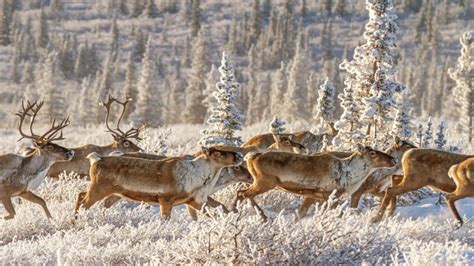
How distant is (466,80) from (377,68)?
25350mm

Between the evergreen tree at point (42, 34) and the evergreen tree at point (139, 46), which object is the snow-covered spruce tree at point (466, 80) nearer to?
the evergreen tree at point (139, 46)

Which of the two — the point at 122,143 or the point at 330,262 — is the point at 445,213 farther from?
the point at 122,143

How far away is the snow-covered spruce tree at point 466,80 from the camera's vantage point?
39444mm

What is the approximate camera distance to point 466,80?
41094mm

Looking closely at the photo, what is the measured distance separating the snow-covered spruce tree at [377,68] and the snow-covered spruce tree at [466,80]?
22.7 meters

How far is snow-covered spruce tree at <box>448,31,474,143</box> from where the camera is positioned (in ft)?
129

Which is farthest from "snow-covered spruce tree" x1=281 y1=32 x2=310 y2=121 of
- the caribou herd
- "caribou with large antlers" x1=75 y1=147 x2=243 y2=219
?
"caribou with large antlers" x1=75 y1=147 x2=243 y2=219

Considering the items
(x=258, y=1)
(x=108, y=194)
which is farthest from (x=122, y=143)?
(x=258, y=1)

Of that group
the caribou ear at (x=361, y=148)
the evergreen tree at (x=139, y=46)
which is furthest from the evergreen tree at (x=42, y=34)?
the caribou ear at (x=361, y=148)

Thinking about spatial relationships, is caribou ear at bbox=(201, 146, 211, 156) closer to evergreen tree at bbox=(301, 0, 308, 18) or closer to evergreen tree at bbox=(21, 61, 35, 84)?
evergreen tree at bbox=(21, 61, 35, 84)

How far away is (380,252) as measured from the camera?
6582 millimetres

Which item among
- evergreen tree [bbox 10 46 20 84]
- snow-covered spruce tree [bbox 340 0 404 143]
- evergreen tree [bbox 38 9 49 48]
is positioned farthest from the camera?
evergreen tree [bbox 38 9 49 48]

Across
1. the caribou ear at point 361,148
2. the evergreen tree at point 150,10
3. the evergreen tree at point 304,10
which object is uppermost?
the evergreen tree at point 304,10

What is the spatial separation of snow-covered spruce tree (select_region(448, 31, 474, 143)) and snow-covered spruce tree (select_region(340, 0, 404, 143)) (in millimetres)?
22740
